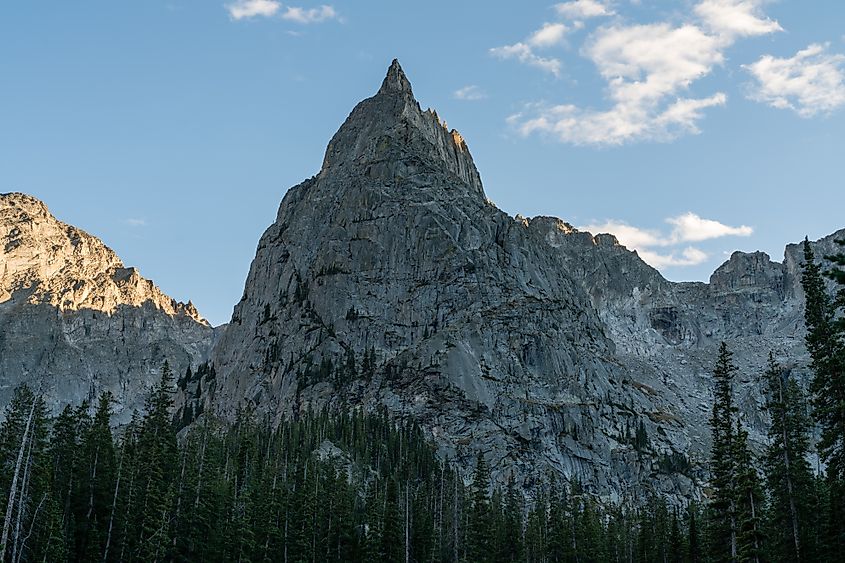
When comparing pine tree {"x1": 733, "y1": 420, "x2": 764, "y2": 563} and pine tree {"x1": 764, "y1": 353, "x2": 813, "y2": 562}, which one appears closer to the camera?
pine tree {"x1": 733, "y1": 420, "x2": 764, "y2": 563}

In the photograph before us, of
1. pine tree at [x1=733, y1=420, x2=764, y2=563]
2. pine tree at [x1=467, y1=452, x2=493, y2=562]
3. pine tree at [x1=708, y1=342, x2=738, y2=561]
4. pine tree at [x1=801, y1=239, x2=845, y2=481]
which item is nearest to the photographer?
pine tree at [x1=801, y1=239, x2=845, y2=481]

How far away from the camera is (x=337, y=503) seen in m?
96.9

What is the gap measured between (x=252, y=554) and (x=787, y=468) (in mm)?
48206

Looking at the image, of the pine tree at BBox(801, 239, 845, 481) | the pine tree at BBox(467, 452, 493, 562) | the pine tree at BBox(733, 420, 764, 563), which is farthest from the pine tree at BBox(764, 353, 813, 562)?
the pine tree at BBox(467, 452, 493, 562)

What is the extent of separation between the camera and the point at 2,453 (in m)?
63.8

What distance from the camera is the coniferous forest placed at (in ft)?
193

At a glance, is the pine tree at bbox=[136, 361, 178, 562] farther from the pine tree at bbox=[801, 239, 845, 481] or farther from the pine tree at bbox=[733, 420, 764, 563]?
the pine tree at bbox=[801, 239, 845, 481]

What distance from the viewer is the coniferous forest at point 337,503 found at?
5878cm

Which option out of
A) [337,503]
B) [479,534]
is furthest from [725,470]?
[337,503]

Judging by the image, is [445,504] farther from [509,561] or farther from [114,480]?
[114,480]

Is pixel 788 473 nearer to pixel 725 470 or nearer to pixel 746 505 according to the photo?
pixel 725 470

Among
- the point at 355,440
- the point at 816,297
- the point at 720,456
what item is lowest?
the point at 720,456

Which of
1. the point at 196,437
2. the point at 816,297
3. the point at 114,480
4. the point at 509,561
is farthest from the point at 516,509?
the point at 816,297

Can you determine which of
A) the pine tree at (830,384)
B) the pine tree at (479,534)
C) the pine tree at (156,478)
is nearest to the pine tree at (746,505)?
the pine tree at (830,384)
